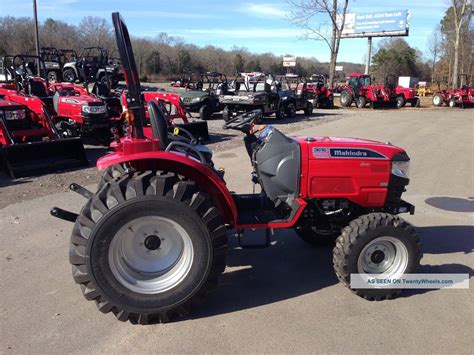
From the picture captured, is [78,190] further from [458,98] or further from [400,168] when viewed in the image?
[458,98]

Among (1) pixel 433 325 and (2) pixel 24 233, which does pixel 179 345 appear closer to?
(1) pixel 433 325

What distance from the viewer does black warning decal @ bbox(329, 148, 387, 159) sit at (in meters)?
3.55

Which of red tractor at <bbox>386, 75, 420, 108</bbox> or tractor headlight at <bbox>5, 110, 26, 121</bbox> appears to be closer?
tractor headlight at <bbox>5, 110, 26, 121</bbox>

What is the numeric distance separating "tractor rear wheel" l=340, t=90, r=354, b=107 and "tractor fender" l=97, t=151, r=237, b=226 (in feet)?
80.2

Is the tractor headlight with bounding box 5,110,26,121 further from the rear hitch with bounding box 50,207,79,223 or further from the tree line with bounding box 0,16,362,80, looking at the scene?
the tree line with bounding box 0,16,362,80

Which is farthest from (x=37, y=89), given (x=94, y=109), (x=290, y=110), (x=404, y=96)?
(x=404, y=96)

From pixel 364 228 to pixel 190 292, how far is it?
144cm

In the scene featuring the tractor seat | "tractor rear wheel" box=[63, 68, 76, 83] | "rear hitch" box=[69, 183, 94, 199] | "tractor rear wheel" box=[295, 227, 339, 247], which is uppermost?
"tractor rear wheel" box=[63, 68, 76, 83]

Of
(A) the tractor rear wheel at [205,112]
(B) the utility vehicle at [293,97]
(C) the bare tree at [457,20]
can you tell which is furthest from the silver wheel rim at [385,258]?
(C) the bare tree at [457,20]

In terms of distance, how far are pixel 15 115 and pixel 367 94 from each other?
20.9 meters

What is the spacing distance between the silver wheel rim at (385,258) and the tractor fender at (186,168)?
3.68ft

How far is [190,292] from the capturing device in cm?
315

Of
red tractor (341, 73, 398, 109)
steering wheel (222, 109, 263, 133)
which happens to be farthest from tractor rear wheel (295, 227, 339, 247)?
red tractor (341, 73, 398, 109)

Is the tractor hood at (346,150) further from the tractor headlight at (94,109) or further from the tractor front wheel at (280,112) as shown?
the tractor front wheel at (280,112)
